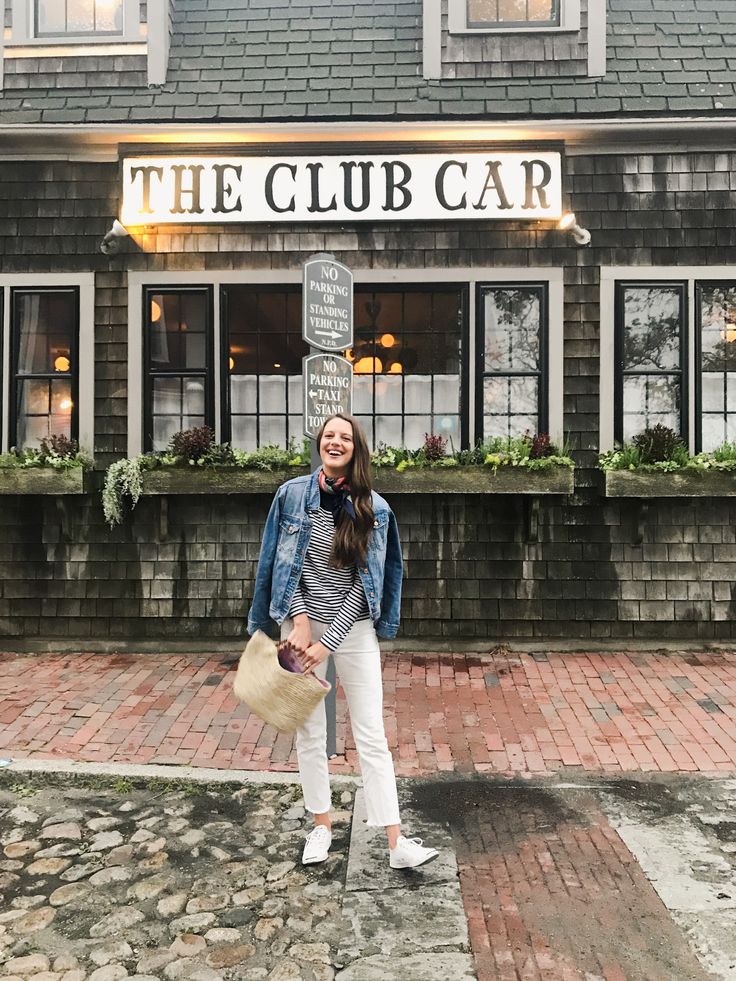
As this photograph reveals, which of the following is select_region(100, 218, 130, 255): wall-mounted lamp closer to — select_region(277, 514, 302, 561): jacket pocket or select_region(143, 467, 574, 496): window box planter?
select_region(143, 467, 574, 496): window box planter

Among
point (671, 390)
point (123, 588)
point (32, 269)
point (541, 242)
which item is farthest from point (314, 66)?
point (123, 588)

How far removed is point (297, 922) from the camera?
270 cm

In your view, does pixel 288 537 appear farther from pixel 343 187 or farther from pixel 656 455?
pixel 343 187

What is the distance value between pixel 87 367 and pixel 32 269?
1.05 meters

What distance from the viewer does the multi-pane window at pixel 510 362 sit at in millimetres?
6449

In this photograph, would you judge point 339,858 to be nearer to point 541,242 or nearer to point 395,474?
point 395,474

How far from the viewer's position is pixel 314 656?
294cm

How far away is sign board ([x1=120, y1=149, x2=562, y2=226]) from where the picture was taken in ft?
20.6

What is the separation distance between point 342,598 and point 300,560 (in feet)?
0.79

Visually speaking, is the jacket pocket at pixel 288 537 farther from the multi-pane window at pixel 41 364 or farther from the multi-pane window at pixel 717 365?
the multi-pane window at pixel 717 365

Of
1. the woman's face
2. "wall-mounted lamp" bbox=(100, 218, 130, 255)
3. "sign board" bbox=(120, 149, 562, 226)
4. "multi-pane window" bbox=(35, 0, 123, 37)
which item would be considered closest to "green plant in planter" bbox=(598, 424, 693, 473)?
"sign board" bbox=(120, 149, 562, 226)

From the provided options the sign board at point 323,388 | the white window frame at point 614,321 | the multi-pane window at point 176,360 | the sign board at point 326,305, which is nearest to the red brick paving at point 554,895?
the sign board at point 323,388

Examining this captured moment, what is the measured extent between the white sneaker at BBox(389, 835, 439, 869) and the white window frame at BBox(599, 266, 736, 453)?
425 cm

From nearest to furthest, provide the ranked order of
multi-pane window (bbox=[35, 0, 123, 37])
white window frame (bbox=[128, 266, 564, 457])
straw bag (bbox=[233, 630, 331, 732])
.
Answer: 1. straw bag (bbox=[233, 630, 331, 732])
2. white window frame (bbox=[128, 266, 564, 457])
3. multi-pane window (bbox=[35, 0, 123, 37])
